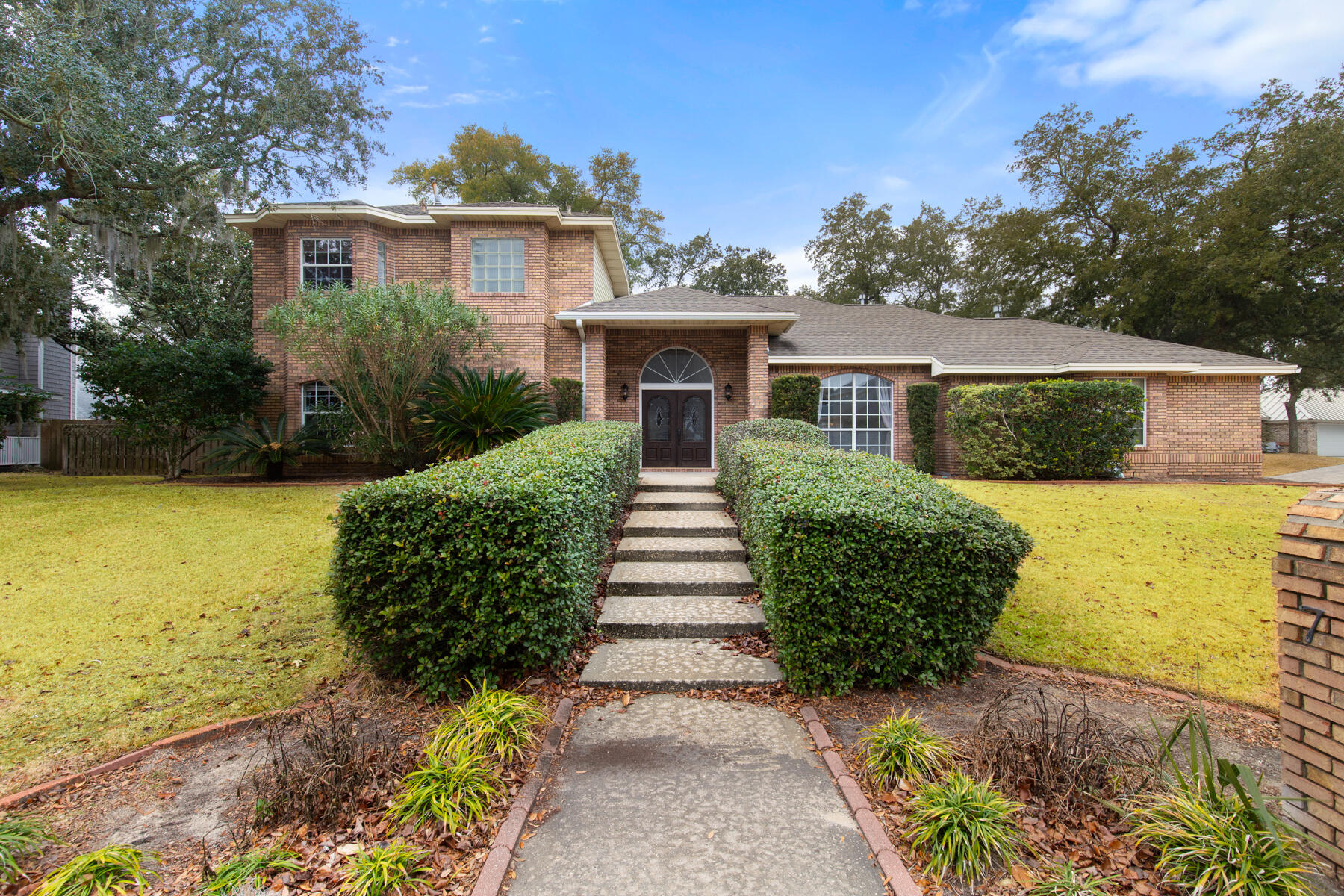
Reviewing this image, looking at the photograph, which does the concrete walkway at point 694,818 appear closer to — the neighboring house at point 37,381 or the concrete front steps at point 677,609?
the concrete front steps at point 677,609

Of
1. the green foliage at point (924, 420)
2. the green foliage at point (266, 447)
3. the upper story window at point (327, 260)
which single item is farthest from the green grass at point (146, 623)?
the green foliage at point (924, 420)

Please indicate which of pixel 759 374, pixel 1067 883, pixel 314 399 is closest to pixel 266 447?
pixel 314 399

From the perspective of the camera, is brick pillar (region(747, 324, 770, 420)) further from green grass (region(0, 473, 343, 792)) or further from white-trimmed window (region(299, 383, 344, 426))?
white-trimmed window (region(299, 383, 344, 426))

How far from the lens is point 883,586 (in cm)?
354

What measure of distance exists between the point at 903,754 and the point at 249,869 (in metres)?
2.88

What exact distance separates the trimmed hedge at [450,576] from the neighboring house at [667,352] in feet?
28.9

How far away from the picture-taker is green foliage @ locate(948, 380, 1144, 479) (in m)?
11.6

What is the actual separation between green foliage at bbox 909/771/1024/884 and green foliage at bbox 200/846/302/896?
2.56 meters

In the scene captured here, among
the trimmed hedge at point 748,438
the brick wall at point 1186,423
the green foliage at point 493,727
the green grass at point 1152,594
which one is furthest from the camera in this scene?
the brick wall at point 1186,423

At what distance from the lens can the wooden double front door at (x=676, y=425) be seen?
45.5 ft

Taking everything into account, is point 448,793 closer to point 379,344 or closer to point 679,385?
point 379,344

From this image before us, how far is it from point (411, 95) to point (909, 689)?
1695cm

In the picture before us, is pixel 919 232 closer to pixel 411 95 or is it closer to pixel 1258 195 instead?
pixel 1258 195

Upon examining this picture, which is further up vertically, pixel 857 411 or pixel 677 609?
pixel 857 411
